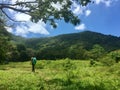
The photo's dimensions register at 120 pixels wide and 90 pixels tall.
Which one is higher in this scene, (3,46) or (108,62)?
(3,46)

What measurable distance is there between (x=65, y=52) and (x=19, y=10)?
105525 millimetres

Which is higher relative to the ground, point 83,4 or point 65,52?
point 65,52

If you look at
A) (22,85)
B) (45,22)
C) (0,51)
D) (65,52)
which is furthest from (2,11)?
(65,52)

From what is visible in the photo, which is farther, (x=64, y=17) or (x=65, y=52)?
(x=65, y=52)

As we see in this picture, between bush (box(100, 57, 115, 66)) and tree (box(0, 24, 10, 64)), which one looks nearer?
bush (box(100, 57, 115, 66))

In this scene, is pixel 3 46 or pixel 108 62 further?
pixel 3 46

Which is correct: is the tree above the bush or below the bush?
above

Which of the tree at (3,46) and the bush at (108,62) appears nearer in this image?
the bush at (108,62)

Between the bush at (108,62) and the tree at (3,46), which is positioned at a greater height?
the tree at (3,46)

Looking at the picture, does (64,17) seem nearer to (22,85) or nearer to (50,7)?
(50,7)

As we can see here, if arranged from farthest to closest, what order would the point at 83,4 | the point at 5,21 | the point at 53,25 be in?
1. the point at 5,21
2. the point at 53,25
3. the point at 83,4

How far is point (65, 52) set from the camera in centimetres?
13262

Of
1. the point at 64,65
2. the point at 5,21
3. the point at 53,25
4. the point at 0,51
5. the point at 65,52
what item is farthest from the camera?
the point at 65,52

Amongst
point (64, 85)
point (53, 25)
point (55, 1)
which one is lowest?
point (64, 85)
